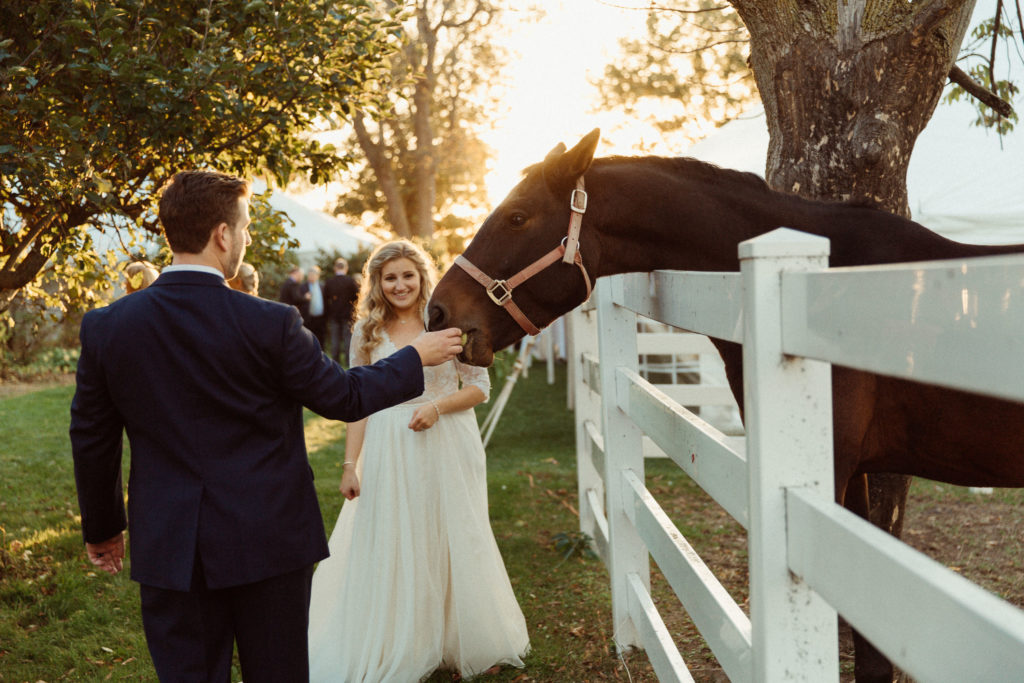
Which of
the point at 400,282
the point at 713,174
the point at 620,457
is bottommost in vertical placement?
the point at 620,457

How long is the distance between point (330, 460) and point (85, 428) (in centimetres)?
721

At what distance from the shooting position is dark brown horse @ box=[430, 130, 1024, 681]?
2604 mm

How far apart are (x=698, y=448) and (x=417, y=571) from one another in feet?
6.96

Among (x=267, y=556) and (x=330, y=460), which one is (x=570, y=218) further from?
(x=330, y=460)

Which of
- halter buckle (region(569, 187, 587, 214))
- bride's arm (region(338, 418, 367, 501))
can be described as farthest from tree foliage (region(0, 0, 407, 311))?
halter buckle (region(569, 187, 587, 214))

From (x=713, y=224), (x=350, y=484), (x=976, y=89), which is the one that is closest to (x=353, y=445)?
(x=350, y=484)

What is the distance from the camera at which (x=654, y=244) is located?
2.93m

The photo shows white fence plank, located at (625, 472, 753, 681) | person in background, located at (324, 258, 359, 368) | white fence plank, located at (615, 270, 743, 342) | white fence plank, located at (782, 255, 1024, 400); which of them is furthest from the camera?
person in background, located at (324, 258, 359, 368)

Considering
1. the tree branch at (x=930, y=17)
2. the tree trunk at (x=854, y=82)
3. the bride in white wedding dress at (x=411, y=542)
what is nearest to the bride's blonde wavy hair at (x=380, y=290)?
the bride in white wedding dress at (x=411, y=542)

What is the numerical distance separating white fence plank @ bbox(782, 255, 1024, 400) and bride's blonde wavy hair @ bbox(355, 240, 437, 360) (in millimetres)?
2962

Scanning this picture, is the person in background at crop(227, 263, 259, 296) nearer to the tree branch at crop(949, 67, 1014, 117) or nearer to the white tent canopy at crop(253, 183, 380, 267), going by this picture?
the tree branch at crop(949, 67, 1014, 117)

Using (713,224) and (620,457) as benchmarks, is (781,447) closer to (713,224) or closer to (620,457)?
(713,224)

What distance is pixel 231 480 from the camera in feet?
7.32

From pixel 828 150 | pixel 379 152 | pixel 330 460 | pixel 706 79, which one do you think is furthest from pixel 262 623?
pixel 706 79
